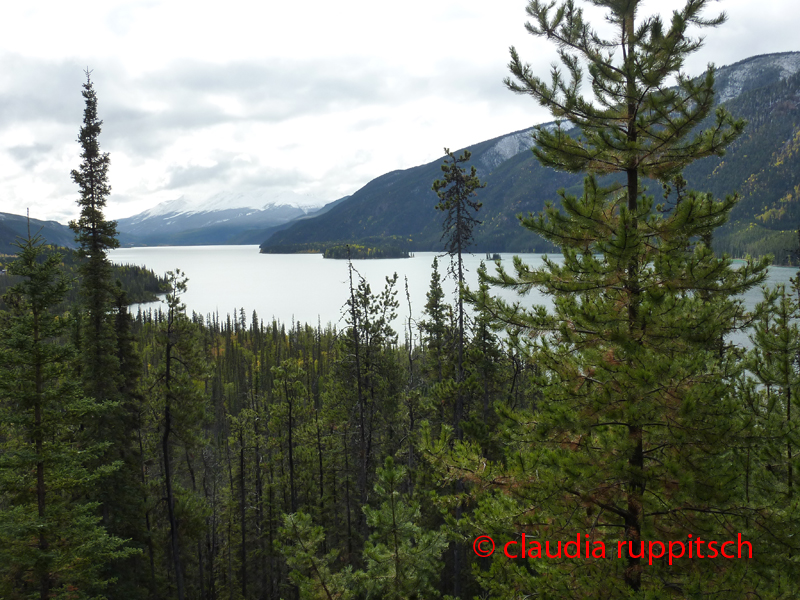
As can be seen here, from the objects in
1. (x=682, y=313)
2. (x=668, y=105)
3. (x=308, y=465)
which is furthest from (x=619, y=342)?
(x=308, y=465)

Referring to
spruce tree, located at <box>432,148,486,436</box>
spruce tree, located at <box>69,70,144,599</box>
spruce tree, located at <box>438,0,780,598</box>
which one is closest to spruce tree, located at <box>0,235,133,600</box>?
spruce tree, located at <box>69,70,144,599</box>

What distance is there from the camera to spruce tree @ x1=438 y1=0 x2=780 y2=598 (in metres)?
5.03

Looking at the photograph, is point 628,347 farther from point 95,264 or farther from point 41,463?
point 95,264

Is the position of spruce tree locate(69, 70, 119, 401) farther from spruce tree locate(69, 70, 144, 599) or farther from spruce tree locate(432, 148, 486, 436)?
spruce tree locate(432, 148, 486, 436)

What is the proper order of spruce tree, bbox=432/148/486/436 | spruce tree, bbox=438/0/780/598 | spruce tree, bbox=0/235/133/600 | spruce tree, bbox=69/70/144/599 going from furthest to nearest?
spruce tree, bbox=69/70/144/599 → spruce tree, bbox=432/148/486/436 → spruce tree, bbox=0/235/133/600 → spruce tree, bbox=438/0/780/598

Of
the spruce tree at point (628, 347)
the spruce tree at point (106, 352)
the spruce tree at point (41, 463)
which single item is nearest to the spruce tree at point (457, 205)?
the spruce tree at point (628, 347)

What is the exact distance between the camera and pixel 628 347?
17.0ft

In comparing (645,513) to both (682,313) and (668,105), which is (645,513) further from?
(668,105)

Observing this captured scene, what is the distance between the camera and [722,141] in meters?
5.59

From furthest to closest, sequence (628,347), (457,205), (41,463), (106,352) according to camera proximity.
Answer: (106,352)
(457,205)
(41,463)
(628,347)

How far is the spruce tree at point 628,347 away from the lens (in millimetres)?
5027

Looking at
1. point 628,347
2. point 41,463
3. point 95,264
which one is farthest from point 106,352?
point 628,347

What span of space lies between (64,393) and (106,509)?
9.17 meters

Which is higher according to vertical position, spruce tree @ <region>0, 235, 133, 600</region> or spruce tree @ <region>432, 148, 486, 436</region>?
spruce tree @ <region>432, 148, 486, 436</region>
